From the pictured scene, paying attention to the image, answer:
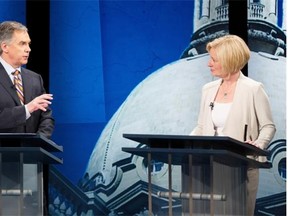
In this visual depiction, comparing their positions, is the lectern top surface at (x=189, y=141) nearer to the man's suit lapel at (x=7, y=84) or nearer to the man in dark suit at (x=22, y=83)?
the man in dark suit at (x=22, y=83)

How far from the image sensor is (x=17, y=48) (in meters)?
5.20

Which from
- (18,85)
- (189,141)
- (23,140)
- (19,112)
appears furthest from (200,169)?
(18,85)

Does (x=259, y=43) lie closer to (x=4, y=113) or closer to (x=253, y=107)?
(x=253, y=107)

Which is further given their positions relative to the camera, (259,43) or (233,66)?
(259,43)

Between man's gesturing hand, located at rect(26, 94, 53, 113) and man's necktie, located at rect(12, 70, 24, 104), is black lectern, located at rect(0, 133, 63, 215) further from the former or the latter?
man's necktie, located at rect(12, 70, 24, 104)

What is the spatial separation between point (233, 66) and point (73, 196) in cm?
233

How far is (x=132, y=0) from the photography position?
6.91m

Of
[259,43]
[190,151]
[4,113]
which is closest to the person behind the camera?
[190,151]

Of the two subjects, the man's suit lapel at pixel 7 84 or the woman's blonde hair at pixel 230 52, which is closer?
the woman's blonde hair at pixel 230 52

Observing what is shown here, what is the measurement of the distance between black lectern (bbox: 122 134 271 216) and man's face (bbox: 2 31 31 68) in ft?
3.92

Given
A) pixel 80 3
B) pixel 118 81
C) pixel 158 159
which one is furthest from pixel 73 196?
pixel 158 159

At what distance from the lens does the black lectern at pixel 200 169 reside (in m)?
4.26

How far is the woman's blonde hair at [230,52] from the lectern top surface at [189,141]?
0.75 meters

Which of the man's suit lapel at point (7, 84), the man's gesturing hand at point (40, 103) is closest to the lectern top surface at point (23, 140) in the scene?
the man's gesturing hand at point (40, 103)
